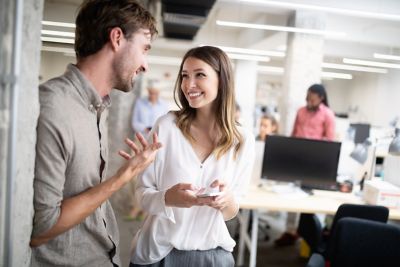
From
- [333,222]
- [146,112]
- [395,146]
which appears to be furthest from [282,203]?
[146,112]

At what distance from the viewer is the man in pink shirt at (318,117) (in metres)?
4.33

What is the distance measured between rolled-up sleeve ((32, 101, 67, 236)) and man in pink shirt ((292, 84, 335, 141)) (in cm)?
390

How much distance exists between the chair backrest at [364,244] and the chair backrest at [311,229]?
871 mm

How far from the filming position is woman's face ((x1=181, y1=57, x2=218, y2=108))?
1480mm

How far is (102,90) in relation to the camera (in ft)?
3.91

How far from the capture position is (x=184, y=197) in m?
1.28

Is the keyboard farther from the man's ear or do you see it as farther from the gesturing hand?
the man's ear

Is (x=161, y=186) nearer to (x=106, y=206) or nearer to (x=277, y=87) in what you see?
(x=106, y=206)

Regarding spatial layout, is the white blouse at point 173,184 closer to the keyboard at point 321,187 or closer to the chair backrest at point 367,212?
the chair backrest at point 367,212

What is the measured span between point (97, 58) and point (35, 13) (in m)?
0.31

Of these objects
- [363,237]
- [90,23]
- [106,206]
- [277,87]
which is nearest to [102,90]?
[90,23]

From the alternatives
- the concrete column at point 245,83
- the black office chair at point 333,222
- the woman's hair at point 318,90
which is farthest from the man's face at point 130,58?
the concrete column at point 245,83

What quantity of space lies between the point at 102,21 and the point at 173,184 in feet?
2.32

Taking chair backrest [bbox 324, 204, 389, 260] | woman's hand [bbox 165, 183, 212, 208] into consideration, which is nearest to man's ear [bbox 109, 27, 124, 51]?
woman's hand [bbox 165, 183, 212, 208]
